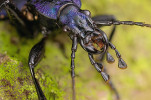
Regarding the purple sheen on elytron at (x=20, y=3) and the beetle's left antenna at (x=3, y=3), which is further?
the purple sheen on elytron at (x=20, y=3)

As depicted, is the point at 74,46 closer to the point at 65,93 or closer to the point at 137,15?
the point at 65,93

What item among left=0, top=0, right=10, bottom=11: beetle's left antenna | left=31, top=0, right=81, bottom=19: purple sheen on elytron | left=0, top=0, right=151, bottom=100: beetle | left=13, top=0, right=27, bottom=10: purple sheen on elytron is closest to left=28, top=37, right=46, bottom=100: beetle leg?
left=0, top=0, right=151, bottom=100: beetle

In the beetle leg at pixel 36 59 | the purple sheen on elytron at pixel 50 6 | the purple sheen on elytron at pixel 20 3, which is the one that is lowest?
the beetle leg at pixel 36 59

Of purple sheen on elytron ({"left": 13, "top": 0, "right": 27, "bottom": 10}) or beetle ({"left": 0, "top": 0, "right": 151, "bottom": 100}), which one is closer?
beetle ({"left": 0, "top": 0, "right": 151, "bottom": 100})

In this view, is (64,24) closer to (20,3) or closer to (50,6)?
(50,6)

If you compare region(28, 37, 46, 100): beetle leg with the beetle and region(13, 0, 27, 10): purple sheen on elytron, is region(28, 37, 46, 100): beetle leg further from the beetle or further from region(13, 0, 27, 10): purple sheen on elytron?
region(13, 0, 27, 10): purple sheen on elytron

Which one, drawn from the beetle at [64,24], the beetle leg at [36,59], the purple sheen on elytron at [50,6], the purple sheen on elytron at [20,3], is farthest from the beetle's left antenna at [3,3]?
the beetle leg at [36,59]

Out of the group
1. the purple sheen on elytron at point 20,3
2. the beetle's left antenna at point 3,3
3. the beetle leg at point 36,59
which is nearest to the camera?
the beetle leg at point 36,59

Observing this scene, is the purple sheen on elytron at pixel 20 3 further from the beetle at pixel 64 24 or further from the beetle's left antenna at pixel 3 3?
the beetle's left antenna at pixel 3 3
